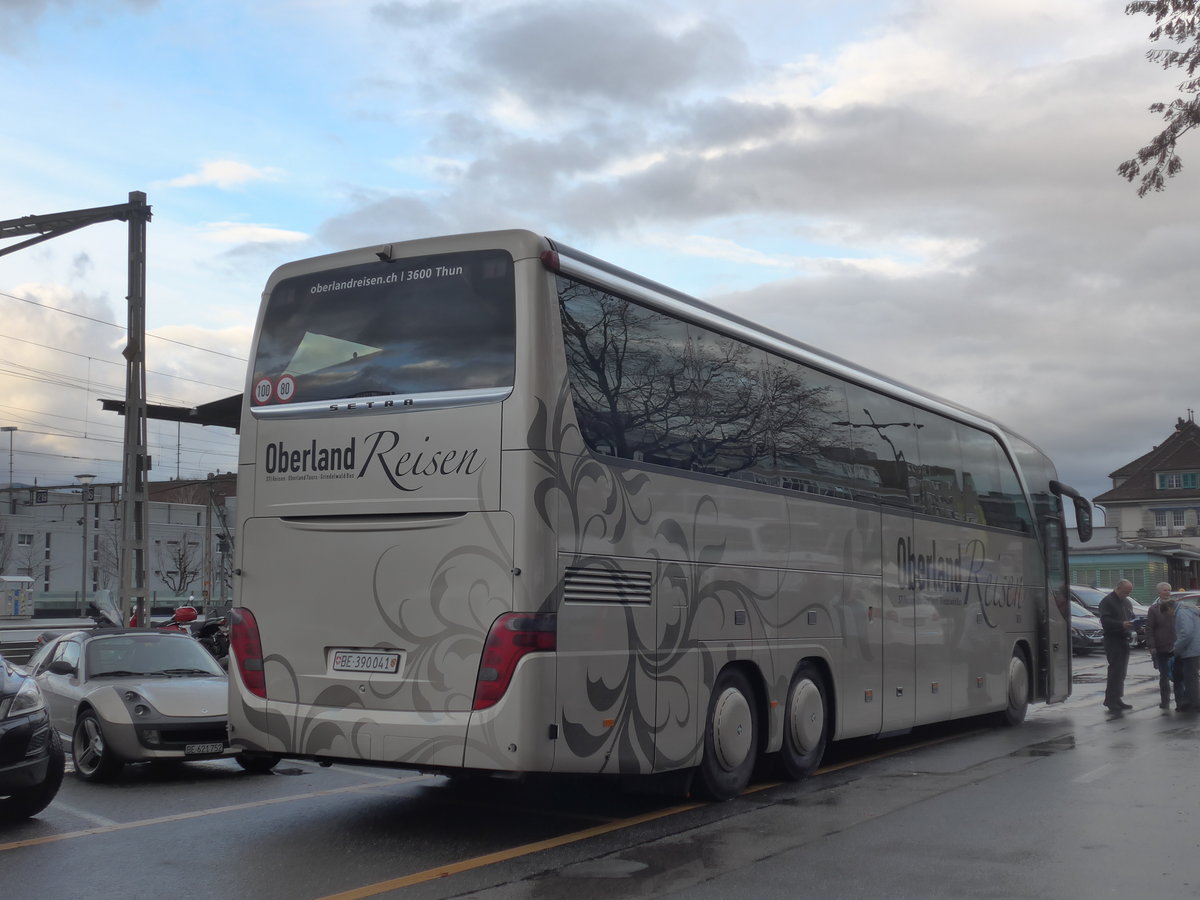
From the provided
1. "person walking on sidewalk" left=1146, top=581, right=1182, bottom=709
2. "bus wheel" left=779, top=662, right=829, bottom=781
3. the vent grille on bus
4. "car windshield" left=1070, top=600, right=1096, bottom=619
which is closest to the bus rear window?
the vent grille on bus

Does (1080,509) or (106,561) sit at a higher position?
(106,561)

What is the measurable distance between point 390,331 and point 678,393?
218 cm

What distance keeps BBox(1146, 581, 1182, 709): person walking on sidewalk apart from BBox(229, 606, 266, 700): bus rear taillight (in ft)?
47.8

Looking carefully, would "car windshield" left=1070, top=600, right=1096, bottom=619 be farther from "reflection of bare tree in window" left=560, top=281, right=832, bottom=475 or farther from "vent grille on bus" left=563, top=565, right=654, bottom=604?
"vent grille on bus" left=563, top=565, right=654, bottom=604

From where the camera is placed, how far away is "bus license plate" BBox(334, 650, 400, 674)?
834 centimetres

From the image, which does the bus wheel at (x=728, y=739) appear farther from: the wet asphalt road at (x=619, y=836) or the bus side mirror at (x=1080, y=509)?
the bus side mirror at (x=1080, y=509)

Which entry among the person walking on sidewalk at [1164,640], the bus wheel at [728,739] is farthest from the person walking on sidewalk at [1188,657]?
the bus wheel at [728,739]

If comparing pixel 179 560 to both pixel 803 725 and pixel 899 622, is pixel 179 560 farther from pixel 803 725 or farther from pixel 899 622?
pixel 803 725

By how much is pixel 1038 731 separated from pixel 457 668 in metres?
10.1

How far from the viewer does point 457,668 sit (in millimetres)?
8070

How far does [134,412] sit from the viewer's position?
20844 millimetres

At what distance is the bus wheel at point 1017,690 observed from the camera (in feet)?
54.1

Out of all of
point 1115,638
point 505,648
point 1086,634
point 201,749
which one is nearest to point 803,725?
point 505,648

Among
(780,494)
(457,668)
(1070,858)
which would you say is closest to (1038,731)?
(780,494)
